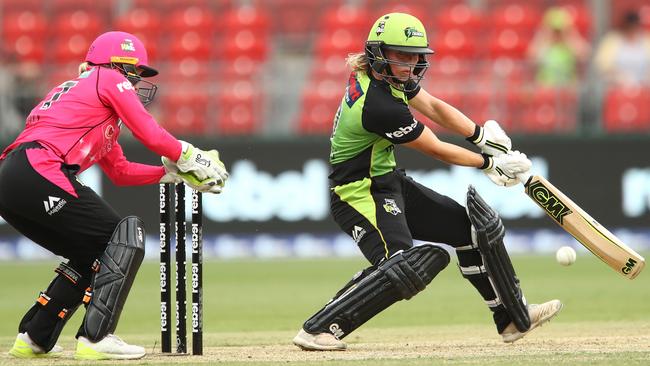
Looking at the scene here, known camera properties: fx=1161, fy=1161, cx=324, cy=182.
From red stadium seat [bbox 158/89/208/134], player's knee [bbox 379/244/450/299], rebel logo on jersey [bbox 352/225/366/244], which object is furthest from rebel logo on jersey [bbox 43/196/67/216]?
red stadium seat [bbox 158/89/208/134]

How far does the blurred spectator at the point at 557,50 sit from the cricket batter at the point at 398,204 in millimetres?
7182

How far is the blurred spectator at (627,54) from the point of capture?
553 inches

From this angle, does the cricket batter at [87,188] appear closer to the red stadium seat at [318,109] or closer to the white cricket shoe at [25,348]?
the white cricket shoe at [25,348]

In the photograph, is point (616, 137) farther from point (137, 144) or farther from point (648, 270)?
point (137, 144)

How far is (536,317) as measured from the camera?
661 centimetres

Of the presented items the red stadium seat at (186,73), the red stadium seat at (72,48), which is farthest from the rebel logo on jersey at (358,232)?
the red stadium seat at (72,48)

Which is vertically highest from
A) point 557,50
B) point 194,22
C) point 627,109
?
point 194,22

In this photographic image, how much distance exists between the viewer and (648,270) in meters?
11.9

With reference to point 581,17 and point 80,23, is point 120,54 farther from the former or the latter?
point 581,17

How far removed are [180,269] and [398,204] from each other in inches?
48.9

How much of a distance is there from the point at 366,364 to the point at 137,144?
823 cm

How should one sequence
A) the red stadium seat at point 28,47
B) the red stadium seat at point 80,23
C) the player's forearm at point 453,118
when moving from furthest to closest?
the red stadium seat at point 80,23 < the red stadium seat at point 28,47 < the player's forearm at point 453,118

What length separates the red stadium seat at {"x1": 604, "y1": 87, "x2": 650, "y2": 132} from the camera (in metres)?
13.5

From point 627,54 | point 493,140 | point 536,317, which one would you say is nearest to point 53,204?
point 493,140
